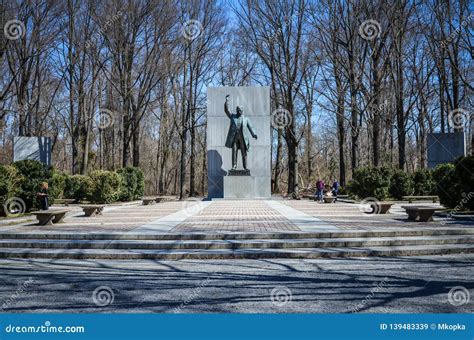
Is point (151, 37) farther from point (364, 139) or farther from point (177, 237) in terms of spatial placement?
point (364, 139)

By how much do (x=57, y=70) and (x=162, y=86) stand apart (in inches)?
365

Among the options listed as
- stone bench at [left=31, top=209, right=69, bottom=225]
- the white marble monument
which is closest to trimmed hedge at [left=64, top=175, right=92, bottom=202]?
the white marble monument

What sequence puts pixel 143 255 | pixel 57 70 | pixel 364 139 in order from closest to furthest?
pixel 143 255 < pixel 57 70 < pixel 364 139

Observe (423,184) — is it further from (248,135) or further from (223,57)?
(223,57)

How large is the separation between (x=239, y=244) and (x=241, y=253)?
639 mm

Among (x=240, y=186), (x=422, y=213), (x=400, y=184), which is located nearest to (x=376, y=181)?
(x=400, y=184)

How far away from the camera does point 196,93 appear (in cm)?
3909

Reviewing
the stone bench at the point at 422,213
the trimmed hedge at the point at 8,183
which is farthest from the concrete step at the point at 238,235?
the trimmed hedge at the point at 8,183

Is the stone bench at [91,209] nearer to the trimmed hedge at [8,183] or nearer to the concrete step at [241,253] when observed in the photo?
the trimmed hedge at [8,183]

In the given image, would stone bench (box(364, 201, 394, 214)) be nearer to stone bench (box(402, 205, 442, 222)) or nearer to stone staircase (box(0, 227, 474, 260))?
stone bench (box(402, 205, 442, 222))

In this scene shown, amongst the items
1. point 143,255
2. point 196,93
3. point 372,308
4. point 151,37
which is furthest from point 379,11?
point 372,308

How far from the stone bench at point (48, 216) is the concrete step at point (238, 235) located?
229cm

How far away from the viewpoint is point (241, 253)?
30.1 ft

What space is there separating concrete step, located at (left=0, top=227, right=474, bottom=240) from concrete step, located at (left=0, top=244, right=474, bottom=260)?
808mm
